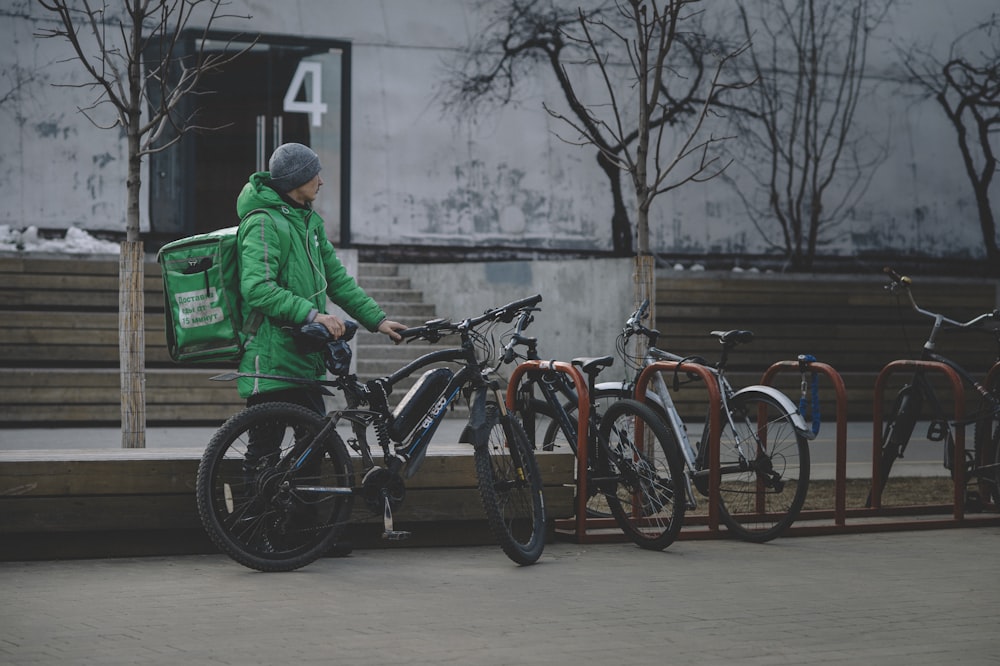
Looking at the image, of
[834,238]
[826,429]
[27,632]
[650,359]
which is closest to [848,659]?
[27,632]

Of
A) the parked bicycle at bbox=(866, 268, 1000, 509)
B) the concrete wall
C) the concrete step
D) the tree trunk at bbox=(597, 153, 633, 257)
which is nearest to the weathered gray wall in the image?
the tree trunk at bbox=(597, 153, 633, 257)

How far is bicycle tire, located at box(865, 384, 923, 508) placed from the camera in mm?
8844

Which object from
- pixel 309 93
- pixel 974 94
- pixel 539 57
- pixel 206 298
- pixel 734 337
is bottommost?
pixel 734 337

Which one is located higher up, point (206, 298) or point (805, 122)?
point (805, 122)

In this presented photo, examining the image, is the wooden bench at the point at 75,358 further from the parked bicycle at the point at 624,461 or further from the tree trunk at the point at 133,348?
the parked bicycle at the point at 624,461

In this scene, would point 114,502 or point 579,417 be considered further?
point 579,417

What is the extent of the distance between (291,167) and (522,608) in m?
2.42

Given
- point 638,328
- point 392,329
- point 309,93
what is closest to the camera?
point 392,329

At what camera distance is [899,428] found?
8.86m

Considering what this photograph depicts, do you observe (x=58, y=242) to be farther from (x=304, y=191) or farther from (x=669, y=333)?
(x=304, y=191)

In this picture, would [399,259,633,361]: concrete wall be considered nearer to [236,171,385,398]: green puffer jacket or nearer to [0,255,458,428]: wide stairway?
[0,255,458,428]: wide stairway

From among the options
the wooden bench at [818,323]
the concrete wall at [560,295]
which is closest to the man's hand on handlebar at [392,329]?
the concrete wall at [560,295]

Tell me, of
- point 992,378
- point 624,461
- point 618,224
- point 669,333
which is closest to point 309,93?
point 618,224

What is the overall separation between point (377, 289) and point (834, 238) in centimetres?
704
